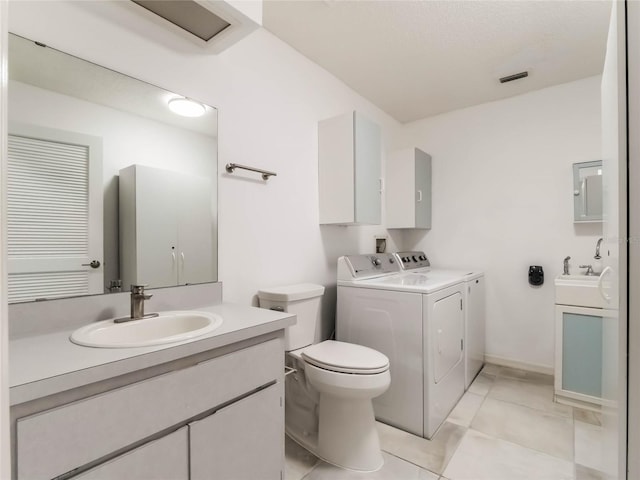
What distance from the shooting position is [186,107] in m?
1.49

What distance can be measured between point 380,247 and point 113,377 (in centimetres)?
244

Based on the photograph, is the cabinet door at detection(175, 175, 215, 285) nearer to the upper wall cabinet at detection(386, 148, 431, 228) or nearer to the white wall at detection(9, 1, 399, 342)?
the white wall at detection(9, 1, 399, 342)

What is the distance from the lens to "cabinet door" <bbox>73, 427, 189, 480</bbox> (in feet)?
2.42

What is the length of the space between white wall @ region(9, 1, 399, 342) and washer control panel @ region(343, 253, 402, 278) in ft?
0.84

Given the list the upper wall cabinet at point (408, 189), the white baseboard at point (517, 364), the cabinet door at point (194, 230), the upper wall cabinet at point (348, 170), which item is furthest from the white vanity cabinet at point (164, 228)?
the white baseboard at point (517, 364)

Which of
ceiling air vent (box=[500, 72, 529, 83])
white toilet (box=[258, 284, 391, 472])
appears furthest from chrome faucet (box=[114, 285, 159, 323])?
ceiling air vent (box=[500, 72, 529, 83])

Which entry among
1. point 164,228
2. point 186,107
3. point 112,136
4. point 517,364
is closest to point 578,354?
point 517,364

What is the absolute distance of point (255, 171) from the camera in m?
1.77

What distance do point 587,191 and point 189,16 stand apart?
2.88 m

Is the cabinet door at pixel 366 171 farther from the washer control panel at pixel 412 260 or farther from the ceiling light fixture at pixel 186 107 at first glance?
the ceiling light fixture at pixel 186 107

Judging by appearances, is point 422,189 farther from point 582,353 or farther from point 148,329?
point 148,329

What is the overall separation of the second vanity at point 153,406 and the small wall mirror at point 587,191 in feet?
8.21

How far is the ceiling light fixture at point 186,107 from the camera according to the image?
1.46 meters

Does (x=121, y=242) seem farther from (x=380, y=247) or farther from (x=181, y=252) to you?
(x=380, y=247)
